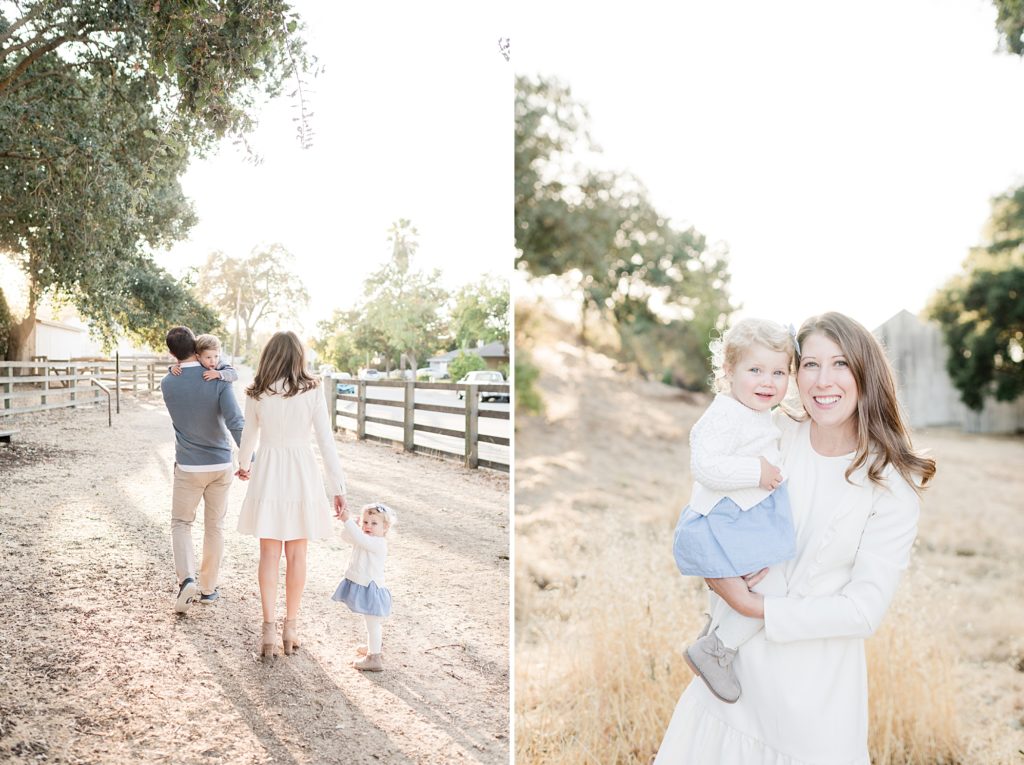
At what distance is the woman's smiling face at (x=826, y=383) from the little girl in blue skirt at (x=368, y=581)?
1.36 metres

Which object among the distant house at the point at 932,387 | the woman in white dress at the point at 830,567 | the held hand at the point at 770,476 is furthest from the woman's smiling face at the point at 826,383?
the distant house at the point at 932,387

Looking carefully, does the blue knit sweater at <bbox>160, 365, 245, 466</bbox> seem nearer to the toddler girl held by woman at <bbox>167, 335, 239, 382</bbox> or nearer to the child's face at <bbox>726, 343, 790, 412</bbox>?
the toddler girl held by woman at <bbox>167, 335, 239, 382</bbox>

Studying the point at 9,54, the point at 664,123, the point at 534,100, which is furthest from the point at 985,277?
the point at 9,54

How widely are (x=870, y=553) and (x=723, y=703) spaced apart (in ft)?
1.38

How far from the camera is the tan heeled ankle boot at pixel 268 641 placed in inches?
→ 87.6

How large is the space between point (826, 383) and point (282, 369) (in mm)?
1431

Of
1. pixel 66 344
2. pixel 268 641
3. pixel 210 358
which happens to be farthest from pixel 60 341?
pixel 268 641

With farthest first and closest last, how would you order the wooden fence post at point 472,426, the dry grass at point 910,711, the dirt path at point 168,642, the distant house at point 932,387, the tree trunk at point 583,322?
the distant house at point 932,387, the tree trunk at point 583,322, the wooden fence post at point 472,426, the dry grass at point 910,711, the dirt path at point 168,642

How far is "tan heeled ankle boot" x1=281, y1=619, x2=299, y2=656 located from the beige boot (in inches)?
6.9

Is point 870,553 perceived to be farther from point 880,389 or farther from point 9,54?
point 9,54

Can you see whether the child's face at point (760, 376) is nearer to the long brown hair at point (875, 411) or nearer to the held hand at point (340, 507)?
the long brown hair at point (875, 411)

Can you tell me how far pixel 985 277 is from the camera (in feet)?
32.9

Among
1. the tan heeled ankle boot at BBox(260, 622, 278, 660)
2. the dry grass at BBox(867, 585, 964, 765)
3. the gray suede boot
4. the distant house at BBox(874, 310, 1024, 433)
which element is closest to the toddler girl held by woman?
the tan heeled ankle boot at BBox(260, 622, 278, 660)

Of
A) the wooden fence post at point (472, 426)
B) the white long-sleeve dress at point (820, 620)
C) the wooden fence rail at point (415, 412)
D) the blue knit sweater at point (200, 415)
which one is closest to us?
the white long-sleeve dress at point (820, 620)
